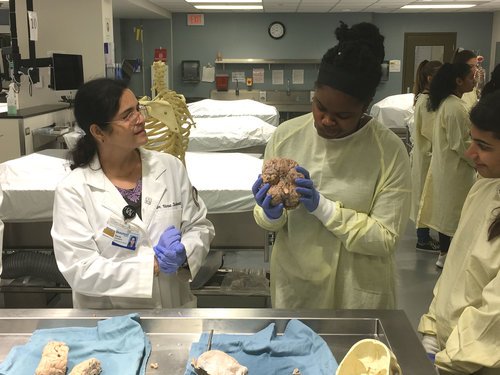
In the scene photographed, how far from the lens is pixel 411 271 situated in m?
4.19

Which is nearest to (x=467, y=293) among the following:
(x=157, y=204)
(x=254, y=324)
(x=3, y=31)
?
(x=254, y=324)

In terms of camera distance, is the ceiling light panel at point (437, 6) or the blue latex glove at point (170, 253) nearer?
the blue latex glove at point (170, 253)

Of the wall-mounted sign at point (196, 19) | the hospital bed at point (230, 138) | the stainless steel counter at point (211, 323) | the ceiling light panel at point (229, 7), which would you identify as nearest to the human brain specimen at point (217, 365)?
the stainless steel counter at point (211, 323)

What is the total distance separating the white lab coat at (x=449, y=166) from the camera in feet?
12.2

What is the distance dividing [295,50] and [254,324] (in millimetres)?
9443

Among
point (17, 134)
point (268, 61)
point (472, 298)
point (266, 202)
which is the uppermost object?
point (268, 61)

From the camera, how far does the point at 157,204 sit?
1.78m

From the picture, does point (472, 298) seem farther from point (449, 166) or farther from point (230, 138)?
point (230, 138)

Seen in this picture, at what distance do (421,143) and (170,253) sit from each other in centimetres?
315

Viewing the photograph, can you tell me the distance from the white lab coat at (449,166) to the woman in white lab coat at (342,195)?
7.60ft

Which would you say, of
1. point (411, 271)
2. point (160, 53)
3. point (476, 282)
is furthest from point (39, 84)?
point (476, 282)

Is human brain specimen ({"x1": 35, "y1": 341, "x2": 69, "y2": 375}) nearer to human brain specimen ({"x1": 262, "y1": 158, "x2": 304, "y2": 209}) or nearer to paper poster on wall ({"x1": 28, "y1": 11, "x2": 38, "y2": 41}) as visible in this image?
human brain specimen ({"x1": 262, "y1": 158, "x2": 304, "y2": 209})

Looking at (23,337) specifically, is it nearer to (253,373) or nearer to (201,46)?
(253,373)

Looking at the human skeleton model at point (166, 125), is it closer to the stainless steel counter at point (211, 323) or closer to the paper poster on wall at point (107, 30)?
the stainless steel counter at point (211, 323)
